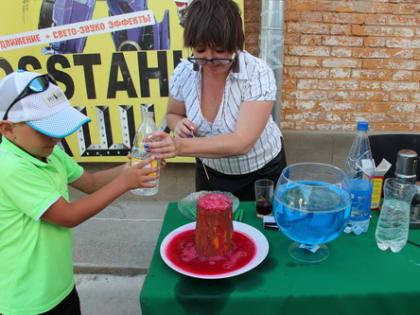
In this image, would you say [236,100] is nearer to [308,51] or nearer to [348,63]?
[308,51]

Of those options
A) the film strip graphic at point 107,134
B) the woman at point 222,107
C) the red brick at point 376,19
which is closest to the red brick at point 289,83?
the red brick at point 376,19

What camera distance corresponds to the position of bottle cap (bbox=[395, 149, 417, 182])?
1.37 meters

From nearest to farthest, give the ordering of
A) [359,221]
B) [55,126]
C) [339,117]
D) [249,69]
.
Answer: [55,126], [359,221], [249,69], [339,117]

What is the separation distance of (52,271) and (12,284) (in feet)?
0.44

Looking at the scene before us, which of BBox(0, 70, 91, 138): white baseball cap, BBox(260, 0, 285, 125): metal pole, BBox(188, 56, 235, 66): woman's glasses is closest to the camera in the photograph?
BBox(0, 70, 91, 138): white baseball cap

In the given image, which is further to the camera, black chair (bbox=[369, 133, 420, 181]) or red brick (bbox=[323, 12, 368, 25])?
red brick (bbox=[323, 12, 368, 25])

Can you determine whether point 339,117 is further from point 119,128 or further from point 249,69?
point 119,128

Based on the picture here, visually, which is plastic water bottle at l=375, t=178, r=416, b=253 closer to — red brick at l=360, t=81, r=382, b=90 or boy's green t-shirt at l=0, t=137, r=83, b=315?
boy's green t-shirt at l=0, t=137, r=83, b=315

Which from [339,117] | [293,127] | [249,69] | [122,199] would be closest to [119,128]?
[122,199]

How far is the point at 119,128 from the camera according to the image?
3.30 m

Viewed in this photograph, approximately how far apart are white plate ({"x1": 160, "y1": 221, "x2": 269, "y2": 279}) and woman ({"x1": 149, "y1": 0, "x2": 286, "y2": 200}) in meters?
0.32

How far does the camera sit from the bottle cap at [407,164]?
54.1 inches

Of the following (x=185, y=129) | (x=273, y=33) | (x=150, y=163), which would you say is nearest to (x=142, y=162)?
(x=150, y=163)

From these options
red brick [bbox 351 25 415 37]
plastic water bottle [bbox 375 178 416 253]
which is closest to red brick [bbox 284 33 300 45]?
red brick [bbox 351 25 415 37]
